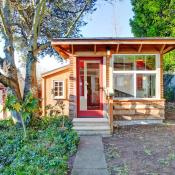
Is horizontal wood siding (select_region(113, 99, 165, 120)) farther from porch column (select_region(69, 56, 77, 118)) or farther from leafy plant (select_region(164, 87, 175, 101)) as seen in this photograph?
leafy plant (select_region(164, 87, 175, 101))

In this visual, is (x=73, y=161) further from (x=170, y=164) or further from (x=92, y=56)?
(x=92, y=56)

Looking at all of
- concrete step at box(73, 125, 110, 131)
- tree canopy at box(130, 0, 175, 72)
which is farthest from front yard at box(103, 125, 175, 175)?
tree canopy at box(130, 0, 175, 72)

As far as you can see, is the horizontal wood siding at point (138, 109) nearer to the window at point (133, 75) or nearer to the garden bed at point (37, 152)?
the window at point (133, 75)

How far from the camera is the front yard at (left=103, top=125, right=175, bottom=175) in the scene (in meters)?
6.50

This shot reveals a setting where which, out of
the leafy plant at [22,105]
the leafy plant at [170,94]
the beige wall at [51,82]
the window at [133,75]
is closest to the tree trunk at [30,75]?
the leafy plant at [22,105]

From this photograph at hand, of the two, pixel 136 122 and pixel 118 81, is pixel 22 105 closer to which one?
pixel 118 81

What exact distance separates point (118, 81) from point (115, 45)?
4.61ft

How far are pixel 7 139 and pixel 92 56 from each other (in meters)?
4.55

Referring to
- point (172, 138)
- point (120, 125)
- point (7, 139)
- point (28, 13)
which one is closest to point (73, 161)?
point (7, 139)

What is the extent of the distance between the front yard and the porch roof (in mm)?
3005

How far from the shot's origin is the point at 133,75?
492 inches

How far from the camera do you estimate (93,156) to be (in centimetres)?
738

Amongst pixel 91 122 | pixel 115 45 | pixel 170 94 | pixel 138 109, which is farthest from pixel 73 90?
pixel 170 94

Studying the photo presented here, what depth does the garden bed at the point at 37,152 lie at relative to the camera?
5910 mm
